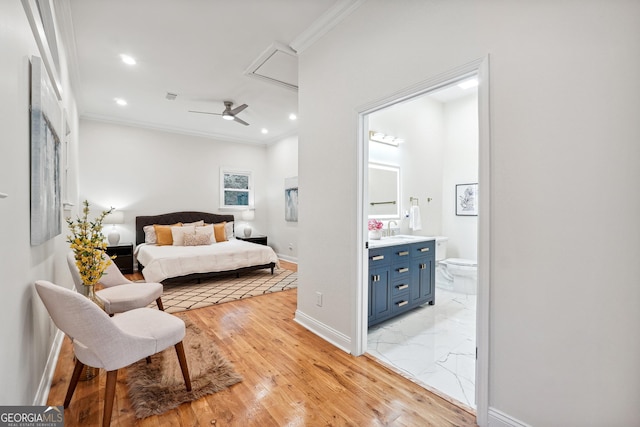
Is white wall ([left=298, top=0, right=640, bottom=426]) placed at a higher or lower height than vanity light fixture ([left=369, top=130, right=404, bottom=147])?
lower

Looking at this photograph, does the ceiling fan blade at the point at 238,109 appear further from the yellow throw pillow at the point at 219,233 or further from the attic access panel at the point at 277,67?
the yellow throw pillow at the point at 219,233

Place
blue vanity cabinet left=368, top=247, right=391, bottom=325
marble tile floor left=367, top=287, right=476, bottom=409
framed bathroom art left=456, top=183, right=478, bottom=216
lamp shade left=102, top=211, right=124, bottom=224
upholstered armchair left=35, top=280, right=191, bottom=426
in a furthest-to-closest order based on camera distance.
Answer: lamp shade left=102, top=211, right=124, bottom=224 < framed bathroom art left=456, top=183, right=478, bottom=216 < blue vanity cabinet left=368, top=247, right=391, bottom=325 < marble tile floor left=367, top=287, right=476, bottom=409 < upholstered armchair left=35, top=280, right=191, bottom=426

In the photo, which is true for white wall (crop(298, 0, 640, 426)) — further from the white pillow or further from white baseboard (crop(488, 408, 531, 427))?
the white pillow

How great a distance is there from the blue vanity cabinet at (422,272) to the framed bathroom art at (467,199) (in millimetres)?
1516

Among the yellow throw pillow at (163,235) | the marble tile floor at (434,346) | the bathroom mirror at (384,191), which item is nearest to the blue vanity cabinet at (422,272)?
the marble tile floor at (434,346)

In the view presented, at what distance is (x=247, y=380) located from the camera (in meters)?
1.95

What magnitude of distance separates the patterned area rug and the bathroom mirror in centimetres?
178

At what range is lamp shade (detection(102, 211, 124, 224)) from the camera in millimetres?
5219

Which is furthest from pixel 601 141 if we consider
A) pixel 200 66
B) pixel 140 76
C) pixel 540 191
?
pixel 140 76

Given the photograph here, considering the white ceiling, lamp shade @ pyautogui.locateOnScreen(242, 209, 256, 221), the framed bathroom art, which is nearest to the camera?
the white ceiling

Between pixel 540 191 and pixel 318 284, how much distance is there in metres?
1.90

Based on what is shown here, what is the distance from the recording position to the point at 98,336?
1.39 meters

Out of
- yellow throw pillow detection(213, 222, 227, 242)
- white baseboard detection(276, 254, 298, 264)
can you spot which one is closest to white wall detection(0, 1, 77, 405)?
yellow throw pillow detection(213, 222, 227, 242)

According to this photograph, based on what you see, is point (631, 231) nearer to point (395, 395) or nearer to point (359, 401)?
point (395, 395)
